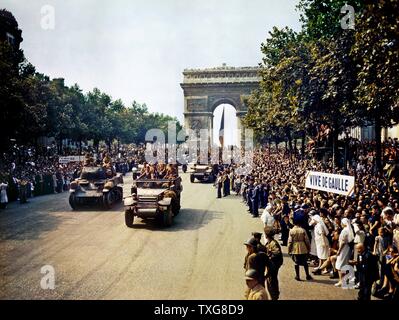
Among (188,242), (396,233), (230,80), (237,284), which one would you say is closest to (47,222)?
(188,242)

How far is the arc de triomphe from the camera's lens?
57594 mm

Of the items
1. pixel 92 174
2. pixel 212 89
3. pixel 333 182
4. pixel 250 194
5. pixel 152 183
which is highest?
pixel 212 89

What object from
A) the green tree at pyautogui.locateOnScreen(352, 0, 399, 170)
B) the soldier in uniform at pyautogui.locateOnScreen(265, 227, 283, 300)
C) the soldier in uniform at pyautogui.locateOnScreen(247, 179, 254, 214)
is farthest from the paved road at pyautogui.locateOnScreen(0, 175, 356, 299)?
the green tree at pyautogui.locateOnScreen(352, 0, 399, 170)

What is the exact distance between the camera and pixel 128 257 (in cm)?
1066

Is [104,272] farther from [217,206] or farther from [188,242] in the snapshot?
[217,206]

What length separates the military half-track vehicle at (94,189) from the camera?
17.8 meters

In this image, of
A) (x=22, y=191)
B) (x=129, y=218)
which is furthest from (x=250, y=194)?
(x=22, y=191)

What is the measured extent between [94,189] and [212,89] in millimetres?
41535

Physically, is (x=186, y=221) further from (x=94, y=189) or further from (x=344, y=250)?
(x=344, y=250)

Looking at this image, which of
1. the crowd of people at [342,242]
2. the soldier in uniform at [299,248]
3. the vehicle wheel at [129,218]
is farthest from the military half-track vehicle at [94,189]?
the soldier in uniform at [299,248]

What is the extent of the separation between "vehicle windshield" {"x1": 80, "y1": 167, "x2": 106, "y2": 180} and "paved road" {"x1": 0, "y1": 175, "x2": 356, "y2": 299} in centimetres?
206

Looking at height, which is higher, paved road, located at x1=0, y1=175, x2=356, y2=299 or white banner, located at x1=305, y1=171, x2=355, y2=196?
white banner, located at x1=305, y1=171, x2=355, y2=196

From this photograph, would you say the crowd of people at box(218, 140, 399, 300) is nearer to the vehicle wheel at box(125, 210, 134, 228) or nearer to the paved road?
the paved road
